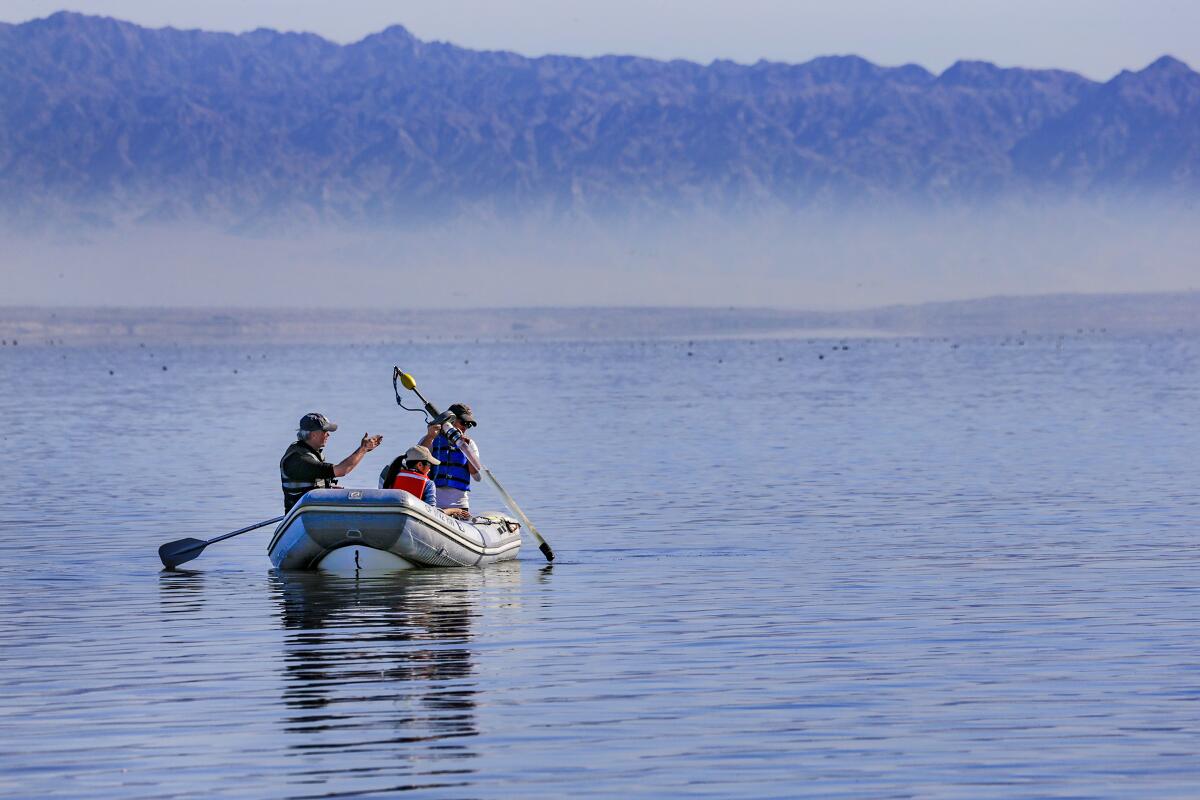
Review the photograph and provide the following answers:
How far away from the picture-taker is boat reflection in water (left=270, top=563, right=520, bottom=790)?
14.8m

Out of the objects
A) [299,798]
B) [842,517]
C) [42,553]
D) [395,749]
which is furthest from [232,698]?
[842,517]

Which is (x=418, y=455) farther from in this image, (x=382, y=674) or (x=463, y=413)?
(x=382, y=674)

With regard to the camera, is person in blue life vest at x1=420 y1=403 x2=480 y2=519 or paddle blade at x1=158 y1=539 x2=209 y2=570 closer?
person in blue life vest at x1=420 y1=403 x2=480 y2=519

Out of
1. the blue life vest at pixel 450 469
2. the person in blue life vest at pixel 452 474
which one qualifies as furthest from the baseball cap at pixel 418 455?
the blue life vest at pixel 450 469

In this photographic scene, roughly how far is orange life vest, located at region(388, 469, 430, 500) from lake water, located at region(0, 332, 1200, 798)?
125 centimetres

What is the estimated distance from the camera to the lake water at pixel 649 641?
1452cm

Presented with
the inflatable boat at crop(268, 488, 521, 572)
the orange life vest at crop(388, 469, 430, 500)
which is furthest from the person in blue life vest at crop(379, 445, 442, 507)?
the inflatable boat at crop(268, 488, 521, 572)

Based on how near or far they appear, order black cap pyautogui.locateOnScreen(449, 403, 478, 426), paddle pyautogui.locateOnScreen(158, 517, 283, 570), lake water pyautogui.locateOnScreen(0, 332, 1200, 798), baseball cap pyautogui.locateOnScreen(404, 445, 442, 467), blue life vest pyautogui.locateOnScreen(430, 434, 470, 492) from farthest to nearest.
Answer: paddle pyautogui.locateOnScreen(158, 517, 283, 570)
blue life vest pyautogui.locateOnScreen(430, 434, 470, 492)
black cap pyautogui.locateOnScreen(449, 403, 478, 426)
baseball cap pyautogui.locateOnScreen(404, 445, 442, 467)
lake water pyautogui.locateOnScreen(0, 332, 1200, 798)

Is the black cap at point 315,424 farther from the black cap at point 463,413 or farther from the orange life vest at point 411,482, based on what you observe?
the black cap at point 463,413

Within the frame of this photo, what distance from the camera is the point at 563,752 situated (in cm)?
1502

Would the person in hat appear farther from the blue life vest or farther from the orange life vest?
the blue life vest

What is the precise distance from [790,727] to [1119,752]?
2608 millimetres

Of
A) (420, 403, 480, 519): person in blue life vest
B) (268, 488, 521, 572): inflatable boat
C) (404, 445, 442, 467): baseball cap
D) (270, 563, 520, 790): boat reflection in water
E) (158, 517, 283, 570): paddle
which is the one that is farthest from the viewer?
(158, 517, 283, 570): paddle

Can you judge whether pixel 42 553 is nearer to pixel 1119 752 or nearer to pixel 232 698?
pixel 232 698
